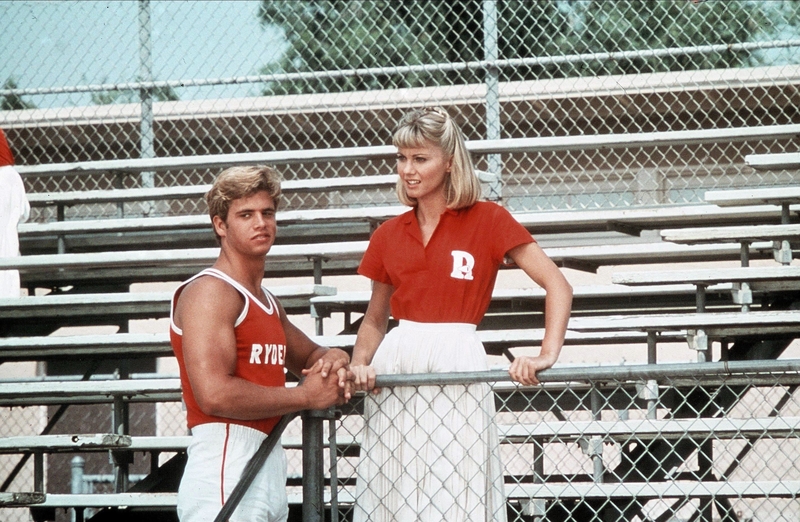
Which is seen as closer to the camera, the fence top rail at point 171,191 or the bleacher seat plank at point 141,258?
the bleacher seat plank at point 141,258

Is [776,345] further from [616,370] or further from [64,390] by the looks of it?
[64,390]

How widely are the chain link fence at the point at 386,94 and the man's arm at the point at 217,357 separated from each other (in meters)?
3.36

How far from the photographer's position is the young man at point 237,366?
2.26 m

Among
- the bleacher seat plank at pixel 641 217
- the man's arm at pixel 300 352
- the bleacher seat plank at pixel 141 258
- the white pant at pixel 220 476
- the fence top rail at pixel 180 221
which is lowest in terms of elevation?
the white pant at pixel 220 476

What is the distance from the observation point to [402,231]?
276 cm

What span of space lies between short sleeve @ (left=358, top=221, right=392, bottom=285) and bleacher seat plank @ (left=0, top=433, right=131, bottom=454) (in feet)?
6.18

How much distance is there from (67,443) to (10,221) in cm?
156

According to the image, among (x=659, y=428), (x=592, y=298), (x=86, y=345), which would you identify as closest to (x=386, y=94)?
(x=592, y=298)

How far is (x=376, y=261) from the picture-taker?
109 inches

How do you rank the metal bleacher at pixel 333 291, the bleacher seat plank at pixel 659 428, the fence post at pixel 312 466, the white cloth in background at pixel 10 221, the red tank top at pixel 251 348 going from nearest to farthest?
the red tank top at pixel 251 348
the fence post at pixel 312 466
the bleacher seat plank at pixel 659 428
the metal bleacher at pixel 333 291
the white cloth in background at pixel 10 221

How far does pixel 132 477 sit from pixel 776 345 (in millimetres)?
5668

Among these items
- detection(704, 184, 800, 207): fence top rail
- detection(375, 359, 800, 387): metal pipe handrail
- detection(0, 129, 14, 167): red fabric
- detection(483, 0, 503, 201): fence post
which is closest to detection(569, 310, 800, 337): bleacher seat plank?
detection(704, 184, 800, 207): fence top rail

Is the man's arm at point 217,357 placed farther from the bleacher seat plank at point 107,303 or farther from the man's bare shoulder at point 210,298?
the bleacher seat plank at point 107,303

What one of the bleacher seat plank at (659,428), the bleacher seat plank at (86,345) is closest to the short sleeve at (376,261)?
the bleacher seat plank at (659,428)
